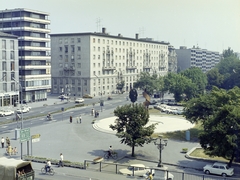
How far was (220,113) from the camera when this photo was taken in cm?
3142

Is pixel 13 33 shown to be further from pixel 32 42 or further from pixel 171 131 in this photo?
pixel 171 131

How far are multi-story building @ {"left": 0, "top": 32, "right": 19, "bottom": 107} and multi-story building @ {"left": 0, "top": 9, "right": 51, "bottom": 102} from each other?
189 inches

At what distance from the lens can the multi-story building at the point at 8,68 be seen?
6894 cm

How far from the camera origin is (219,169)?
2902 centimetres

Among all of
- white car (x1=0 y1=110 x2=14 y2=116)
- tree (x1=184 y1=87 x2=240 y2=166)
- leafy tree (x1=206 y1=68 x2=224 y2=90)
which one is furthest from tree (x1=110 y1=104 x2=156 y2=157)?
leafy tree (x1=206 y1=68 x2=224 y2=90)

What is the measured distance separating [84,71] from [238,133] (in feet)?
222

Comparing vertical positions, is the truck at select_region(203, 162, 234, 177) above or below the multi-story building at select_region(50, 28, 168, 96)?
below

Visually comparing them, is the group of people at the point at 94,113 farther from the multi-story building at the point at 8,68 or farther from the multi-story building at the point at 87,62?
the multi-story building at the point at 87,62

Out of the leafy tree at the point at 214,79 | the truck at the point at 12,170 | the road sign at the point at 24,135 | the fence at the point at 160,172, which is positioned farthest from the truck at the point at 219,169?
the leafy tree at the point at 214,79

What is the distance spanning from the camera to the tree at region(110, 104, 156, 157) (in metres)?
33.3

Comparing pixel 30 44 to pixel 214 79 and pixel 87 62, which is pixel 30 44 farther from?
pixel 214 79

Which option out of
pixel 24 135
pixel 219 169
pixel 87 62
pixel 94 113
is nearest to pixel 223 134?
pixel 219 169

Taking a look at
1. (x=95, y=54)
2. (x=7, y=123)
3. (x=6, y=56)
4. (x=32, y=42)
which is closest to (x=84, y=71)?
(x=95, y=54)

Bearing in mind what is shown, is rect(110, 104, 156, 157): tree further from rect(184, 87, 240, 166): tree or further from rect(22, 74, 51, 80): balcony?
rect(22, 74, 51, 80): balcony
